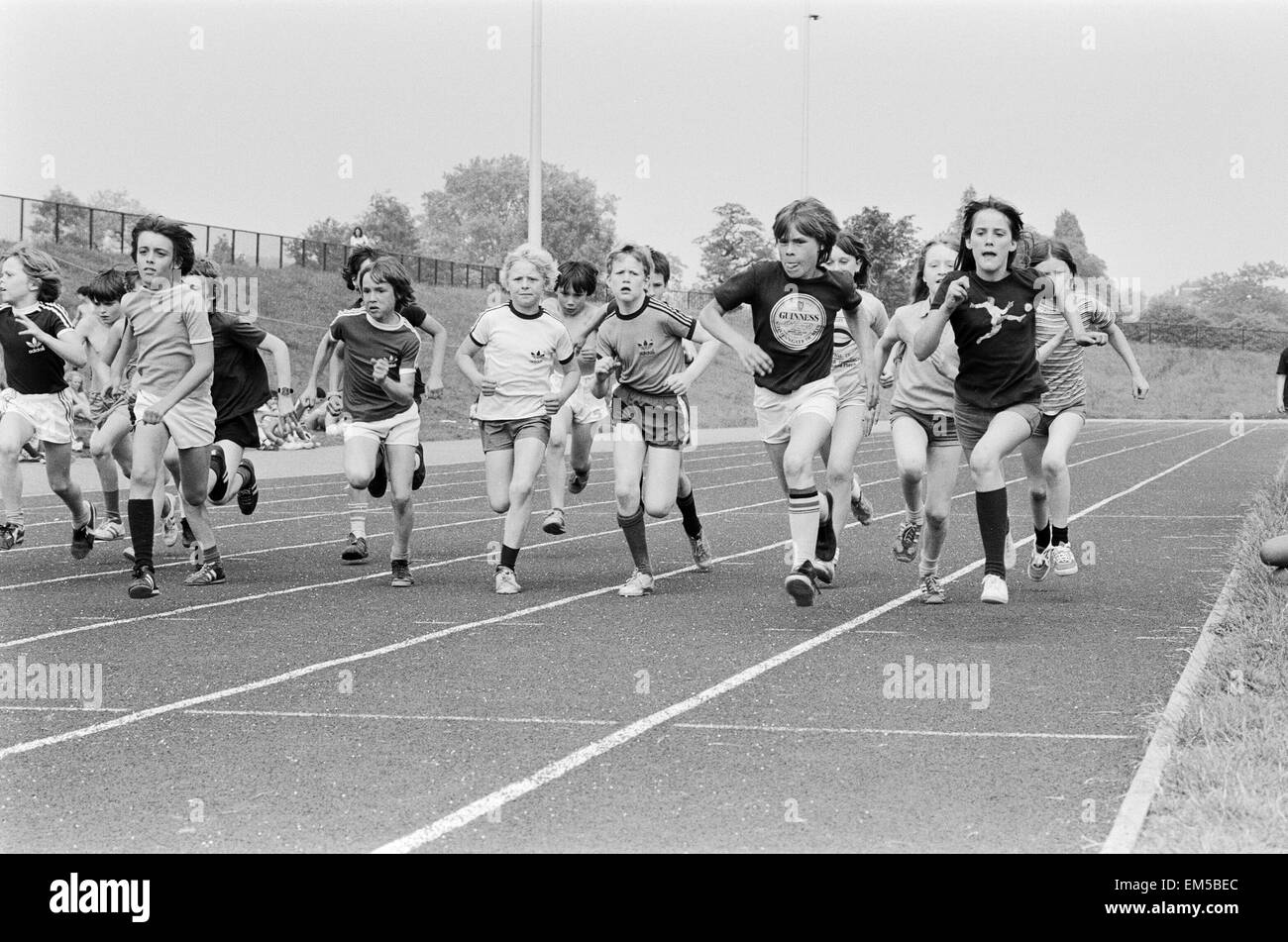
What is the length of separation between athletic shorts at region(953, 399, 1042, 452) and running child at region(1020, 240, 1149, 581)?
94 centimetres

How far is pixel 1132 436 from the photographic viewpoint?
140ft

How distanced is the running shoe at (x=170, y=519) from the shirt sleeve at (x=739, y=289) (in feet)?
17.4

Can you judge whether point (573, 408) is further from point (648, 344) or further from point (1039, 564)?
point (1039, 564)

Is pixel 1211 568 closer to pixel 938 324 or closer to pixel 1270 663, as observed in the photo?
pixel 938 324

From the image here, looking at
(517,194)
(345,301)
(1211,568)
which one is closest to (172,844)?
(1211,568)

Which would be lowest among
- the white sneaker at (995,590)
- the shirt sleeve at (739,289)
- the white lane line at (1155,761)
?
the white lane line at (1155,761)

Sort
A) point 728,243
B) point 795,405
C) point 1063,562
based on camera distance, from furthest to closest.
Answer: point 728,243, point 1063,562, point 795,405

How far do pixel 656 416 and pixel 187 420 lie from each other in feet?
9.22

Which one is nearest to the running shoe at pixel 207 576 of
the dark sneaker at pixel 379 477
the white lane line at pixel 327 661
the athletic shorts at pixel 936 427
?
the white lane line at pixel 327 661

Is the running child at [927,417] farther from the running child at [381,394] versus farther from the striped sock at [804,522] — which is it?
the running child at [381,394]

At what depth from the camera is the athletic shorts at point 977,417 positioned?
916cm

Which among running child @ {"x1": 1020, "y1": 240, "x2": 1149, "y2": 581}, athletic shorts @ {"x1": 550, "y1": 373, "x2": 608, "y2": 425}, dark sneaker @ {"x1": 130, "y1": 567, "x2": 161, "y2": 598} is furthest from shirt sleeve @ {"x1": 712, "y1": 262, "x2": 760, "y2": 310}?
athletic shorts @ {"x1": 550, "y1": 373, "x2": 608, "y2": 425}

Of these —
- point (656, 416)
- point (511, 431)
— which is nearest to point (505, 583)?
point (511, 431)

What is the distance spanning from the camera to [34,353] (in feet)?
38.1
